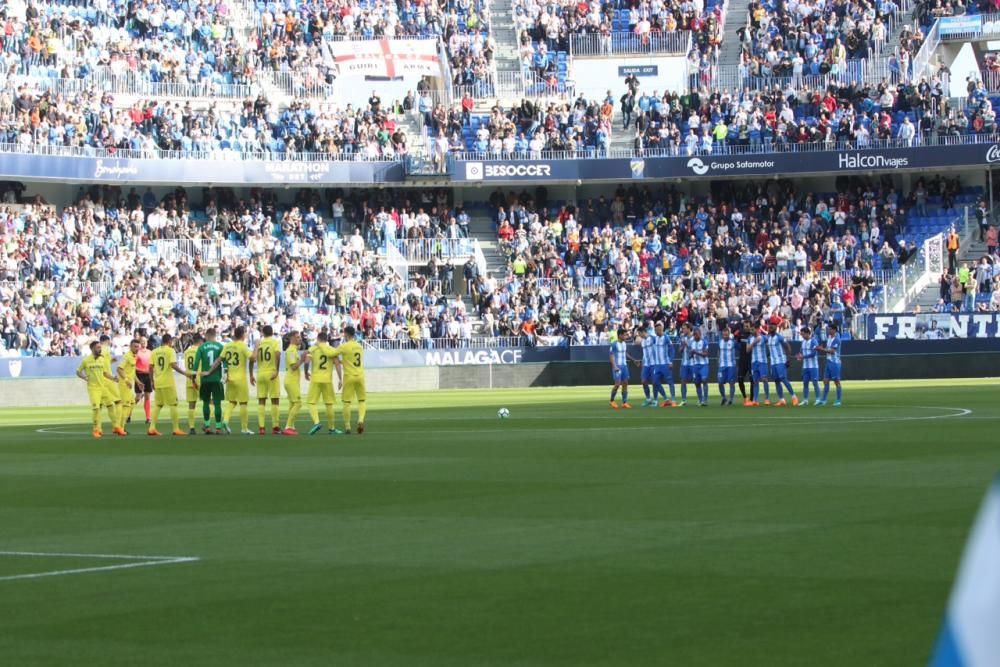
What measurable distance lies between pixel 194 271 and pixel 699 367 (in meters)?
25.4

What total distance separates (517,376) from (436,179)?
37.0 ft

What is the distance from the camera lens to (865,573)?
371 inches

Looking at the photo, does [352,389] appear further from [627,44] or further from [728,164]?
[627,44]

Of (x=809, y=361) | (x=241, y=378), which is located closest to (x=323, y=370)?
(x=241, y=378)

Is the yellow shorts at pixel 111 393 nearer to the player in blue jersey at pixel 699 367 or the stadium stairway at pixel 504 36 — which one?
the player in blue jersey at pixel 699 367

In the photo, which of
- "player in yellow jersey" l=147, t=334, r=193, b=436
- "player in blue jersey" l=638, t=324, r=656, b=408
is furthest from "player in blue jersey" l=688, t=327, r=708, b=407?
"player in yellow jersey" l=147, t=334, r=193, b=436

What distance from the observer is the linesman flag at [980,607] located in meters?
1.95

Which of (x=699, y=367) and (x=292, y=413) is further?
(x=699, y=367)

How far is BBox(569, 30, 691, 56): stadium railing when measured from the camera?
65.6 metres

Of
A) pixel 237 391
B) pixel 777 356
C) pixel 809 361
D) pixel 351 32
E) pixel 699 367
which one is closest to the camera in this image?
pixel 237 391

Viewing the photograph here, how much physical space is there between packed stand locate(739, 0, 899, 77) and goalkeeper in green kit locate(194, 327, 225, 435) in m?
39.3

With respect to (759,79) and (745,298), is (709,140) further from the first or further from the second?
(745,298)

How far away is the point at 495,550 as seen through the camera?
11.1 metres

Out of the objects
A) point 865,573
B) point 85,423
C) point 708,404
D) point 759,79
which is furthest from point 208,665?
point 759,79
